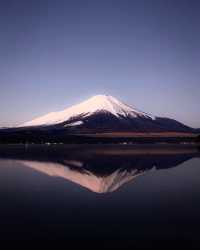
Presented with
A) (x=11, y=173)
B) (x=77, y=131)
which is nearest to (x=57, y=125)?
(x=77, y=131)

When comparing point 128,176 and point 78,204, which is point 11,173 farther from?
point 78,204

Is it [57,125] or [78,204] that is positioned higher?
[57,125]

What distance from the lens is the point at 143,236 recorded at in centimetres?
702

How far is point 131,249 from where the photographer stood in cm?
627

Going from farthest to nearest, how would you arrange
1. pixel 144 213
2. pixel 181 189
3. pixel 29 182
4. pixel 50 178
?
1. pixel 50 178
2. pixel 29 182
3. pixel 181 189
4. pixel 144 213

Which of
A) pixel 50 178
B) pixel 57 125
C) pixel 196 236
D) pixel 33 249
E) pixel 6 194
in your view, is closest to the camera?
pixel 33 249

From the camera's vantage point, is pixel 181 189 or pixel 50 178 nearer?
pixel 181 189

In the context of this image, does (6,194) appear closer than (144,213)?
No

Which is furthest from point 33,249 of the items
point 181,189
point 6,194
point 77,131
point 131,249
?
point 77,131

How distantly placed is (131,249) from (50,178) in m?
10.8

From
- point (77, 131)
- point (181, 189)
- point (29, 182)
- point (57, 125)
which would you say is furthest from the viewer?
point (57, 125)

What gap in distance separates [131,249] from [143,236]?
0.82 m

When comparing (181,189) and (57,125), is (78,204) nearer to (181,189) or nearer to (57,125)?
(181,189)

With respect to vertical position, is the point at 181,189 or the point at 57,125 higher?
the point at 57,125
